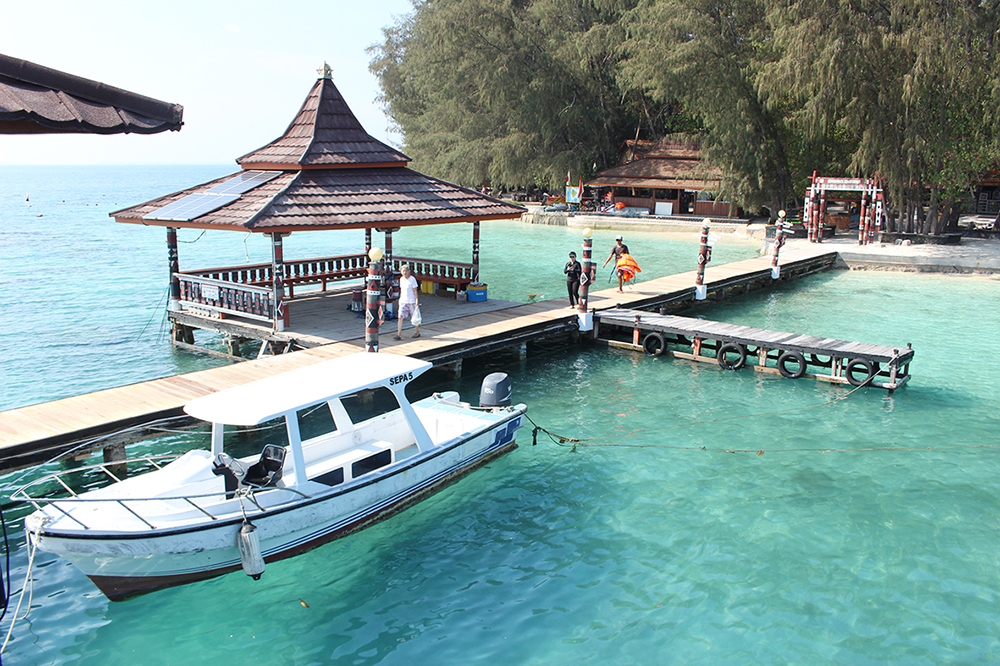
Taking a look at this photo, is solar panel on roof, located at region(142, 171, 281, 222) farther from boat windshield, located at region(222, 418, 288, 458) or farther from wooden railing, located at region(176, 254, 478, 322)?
boat windshield, located at region(222, 418, 288, 458)

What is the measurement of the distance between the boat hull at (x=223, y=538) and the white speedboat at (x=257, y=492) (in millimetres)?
12

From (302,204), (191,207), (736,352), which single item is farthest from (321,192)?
(736,352)

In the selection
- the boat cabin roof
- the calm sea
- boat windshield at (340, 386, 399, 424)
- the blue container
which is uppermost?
the blue container

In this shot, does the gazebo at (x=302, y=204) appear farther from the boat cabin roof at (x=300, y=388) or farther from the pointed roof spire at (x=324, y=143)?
the boat cabin roof at (x=300, y=388)

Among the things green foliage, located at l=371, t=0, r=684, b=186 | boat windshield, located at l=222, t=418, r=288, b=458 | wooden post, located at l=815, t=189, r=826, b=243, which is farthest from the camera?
green foliage, located at l=371, t=0, r=684, b=186

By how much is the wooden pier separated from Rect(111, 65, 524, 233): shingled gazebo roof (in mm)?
4704

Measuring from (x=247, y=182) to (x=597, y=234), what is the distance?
32027mm

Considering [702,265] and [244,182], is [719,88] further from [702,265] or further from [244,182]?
[244,182]

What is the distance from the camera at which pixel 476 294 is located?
66.8 feet

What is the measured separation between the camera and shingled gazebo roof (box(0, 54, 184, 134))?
3.26m

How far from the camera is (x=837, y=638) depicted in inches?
308

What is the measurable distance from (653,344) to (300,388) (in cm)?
1137

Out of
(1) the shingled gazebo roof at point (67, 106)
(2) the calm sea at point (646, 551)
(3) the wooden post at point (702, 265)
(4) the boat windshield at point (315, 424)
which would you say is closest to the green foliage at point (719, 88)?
(3) the wooden post at point (702, 265)

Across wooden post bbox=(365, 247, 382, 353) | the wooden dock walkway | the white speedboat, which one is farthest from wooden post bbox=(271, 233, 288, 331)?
the white speedboat
